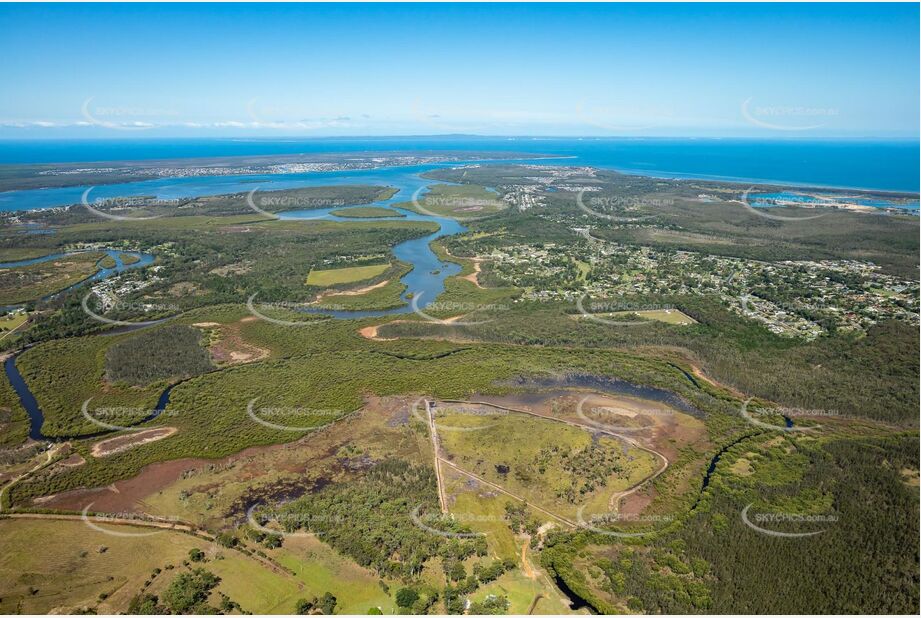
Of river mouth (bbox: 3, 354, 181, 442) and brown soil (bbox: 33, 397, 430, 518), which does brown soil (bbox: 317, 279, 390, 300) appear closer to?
river mouth (bbox: 3, 354, 181, 442)

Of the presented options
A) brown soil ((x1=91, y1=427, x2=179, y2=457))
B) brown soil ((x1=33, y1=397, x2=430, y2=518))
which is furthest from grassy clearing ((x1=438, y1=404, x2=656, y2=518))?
brown soil ((x1=91, y1=427, x2=179, y2=457))

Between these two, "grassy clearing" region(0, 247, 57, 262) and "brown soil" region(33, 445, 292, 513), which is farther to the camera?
"grassy clearing" region(0, 247, 57, 262)

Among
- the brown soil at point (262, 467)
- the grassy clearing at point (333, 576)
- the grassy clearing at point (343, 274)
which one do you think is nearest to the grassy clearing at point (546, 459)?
the brown soil at point (262, 467)

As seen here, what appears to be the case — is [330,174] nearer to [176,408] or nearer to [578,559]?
[176,408]

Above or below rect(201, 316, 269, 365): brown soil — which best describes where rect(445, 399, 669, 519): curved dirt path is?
below

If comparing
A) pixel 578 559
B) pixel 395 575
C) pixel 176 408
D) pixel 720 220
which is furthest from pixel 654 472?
pixel 720 220

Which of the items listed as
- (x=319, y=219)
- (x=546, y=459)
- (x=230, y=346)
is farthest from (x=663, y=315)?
(x=319, y=219)

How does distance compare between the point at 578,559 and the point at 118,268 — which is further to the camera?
the point at 118,268
